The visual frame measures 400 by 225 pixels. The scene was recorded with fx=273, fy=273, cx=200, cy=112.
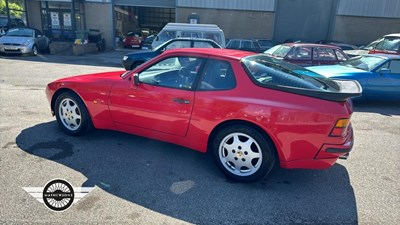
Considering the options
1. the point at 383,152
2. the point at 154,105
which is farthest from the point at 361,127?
the point at 154,105

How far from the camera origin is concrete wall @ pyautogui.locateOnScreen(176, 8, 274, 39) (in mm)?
19906

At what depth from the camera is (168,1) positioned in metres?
20.6

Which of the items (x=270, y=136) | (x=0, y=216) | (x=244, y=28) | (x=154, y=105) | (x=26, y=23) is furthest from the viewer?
(x=26, y=23)

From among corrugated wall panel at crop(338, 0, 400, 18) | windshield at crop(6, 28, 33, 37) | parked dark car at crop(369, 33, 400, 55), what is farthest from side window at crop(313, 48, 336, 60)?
windshield at crop(6, 28, 33, 37)

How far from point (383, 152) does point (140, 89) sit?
3.65 m

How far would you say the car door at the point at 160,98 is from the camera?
10.7 ft

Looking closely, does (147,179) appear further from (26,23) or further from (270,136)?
Answer: (26,23)

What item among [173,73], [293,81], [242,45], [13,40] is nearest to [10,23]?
[13,40]

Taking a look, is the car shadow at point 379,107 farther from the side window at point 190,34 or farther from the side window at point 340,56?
the side window at point 190,34

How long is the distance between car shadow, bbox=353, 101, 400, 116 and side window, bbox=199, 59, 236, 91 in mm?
4542

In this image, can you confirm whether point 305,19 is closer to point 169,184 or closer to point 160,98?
point 160,98

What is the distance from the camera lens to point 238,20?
20.0 meters

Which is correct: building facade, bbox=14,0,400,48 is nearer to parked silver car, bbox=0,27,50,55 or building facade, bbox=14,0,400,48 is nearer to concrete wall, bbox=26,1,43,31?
concrete wall, bbox=26,1,43,31

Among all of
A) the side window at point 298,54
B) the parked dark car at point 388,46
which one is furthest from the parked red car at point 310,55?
the parked dark car at point 388,46
